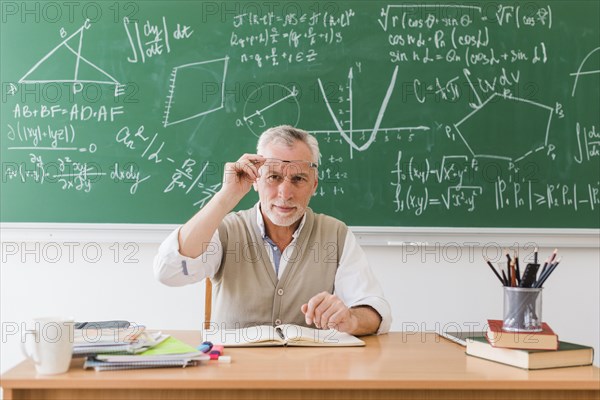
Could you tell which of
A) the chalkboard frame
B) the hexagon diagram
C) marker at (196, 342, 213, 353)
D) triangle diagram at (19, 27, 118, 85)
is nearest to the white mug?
marker at (196, 342, 213, 353)

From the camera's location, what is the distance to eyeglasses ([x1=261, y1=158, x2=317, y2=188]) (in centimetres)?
226

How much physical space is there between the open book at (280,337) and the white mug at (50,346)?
1.41 ft

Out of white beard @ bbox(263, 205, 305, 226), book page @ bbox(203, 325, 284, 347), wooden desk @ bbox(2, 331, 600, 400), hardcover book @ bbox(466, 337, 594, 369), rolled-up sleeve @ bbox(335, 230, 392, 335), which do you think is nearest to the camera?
wooden desk @ bbox(2, 331, 600, 400)

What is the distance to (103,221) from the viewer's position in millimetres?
2996

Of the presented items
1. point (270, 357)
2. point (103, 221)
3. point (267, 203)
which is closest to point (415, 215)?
point (267, 203)

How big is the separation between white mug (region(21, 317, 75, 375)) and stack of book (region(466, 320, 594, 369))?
0.98 meters

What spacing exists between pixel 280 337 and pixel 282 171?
28.0 inches

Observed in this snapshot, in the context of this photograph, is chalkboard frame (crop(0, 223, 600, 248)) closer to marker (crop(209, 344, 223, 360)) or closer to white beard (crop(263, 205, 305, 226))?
white beard (crop(263, 205, 305, 226))

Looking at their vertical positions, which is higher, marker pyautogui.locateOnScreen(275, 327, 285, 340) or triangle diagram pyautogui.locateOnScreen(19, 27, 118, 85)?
triangle diagram pyautogui.locateOnScreen(19, 27, 118, 85)

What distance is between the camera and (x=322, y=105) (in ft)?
10.0

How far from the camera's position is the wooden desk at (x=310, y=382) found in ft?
4.24

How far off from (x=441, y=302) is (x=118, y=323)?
176 cm

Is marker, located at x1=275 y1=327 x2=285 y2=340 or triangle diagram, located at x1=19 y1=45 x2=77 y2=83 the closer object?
marker, located at x1=275 y1=327 x2=285 y2=340

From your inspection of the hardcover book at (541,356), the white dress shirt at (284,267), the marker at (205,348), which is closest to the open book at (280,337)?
the marker at (205,348)
